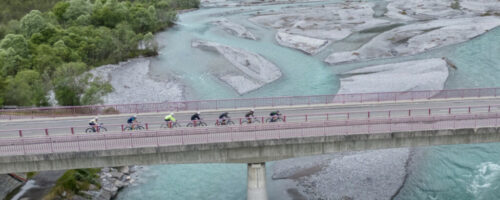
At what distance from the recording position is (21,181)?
148 ft

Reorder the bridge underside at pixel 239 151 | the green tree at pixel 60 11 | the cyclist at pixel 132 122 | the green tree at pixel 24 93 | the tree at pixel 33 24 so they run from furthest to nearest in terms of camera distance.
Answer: the green tree at pixel 60 11, the tree at pixel 33 24, the green tree at pixel 24 93, the cyclist at pixel 132 122, the bridge underside at pixel 239 151

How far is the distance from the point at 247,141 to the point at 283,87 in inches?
1516

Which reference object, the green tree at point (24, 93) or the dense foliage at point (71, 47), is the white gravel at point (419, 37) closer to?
the dense foliage at point (71, 47)

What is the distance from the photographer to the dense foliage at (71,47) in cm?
6384

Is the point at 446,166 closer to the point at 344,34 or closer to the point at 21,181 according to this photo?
the point at 21,181

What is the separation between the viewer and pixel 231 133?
132 feet

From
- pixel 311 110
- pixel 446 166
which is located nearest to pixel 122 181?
pixel 311 110

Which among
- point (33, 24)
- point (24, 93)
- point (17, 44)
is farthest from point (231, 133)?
point (33, 24)

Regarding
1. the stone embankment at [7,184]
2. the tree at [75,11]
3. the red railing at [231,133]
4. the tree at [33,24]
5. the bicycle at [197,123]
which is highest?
the tree at [75,11]

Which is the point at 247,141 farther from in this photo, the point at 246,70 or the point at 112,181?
the point at 246,70

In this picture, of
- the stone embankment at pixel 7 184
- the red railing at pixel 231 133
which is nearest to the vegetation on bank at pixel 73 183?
the stone embankment at pixel 7 184

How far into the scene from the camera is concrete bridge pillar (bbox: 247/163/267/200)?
4081 cm

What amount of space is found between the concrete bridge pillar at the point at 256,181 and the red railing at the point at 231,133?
9.57ft

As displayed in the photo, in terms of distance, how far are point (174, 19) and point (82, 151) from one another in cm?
9549
